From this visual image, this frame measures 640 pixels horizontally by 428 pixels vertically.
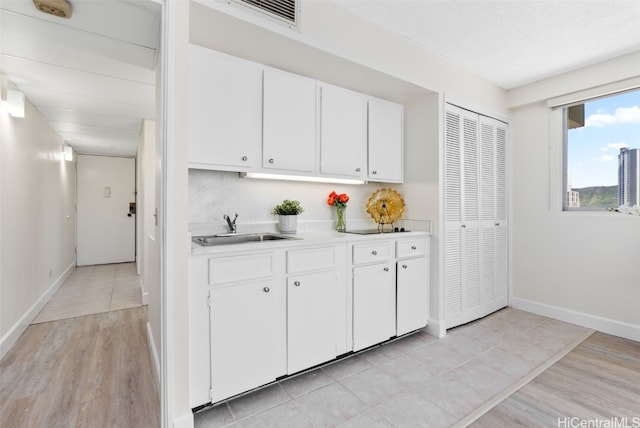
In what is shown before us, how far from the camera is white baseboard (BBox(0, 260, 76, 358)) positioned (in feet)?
8.16

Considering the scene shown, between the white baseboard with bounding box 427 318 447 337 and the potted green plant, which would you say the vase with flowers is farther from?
the white baseboard with bounding box 427 318 447 337

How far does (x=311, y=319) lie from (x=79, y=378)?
66.6 inches

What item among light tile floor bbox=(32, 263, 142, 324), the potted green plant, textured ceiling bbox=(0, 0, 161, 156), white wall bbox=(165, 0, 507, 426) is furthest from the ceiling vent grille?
light tile floor bbox=(32, 263, 142, 324)

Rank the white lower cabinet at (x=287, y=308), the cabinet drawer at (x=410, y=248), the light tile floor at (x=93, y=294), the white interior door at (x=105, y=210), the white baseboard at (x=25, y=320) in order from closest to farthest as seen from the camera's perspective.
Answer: the white lower cabinet at (x=287, y=308), the white baseboard at (x=25, y=320), the cabinet drawer at (x=410, y=248), the light tile floor at (x=93, y=294), the white interior door at (x=105, y=210)

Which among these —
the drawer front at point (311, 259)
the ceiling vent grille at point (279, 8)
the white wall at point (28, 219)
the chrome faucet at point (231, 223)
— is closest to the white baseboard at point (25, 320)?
the white wall at point (28, 219)

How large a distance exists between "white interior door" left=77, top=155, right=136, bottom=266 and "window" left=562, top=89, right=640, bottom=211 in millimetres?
7385

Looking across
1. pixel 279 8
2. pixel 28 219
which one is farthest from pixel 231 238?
pixel 28 219

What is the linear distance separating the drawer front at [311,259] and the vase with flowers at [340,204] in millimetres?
683

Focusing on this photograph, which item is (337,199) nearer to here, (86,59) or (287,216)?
(287,216)

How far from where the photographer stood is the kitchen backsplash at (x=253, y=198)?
2.27m

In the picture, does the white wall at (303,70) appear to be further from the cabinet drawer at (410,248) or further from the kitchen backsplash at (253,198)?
the cabinet drawer at (410,248)

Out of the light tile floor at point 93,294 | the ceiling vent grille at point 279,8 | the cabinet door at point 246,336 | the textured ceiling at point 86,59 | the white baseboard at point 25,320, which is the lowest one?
the light tile floor at point 93,294

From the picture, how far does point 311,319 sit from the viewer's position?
210 cm

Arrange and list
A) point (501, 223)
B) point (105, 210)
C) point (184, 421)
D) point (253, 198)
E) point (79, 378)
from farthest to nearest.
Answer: point (105, 210), point (501, 223), point (253, 198), point (79, 378), point (184, 421)
